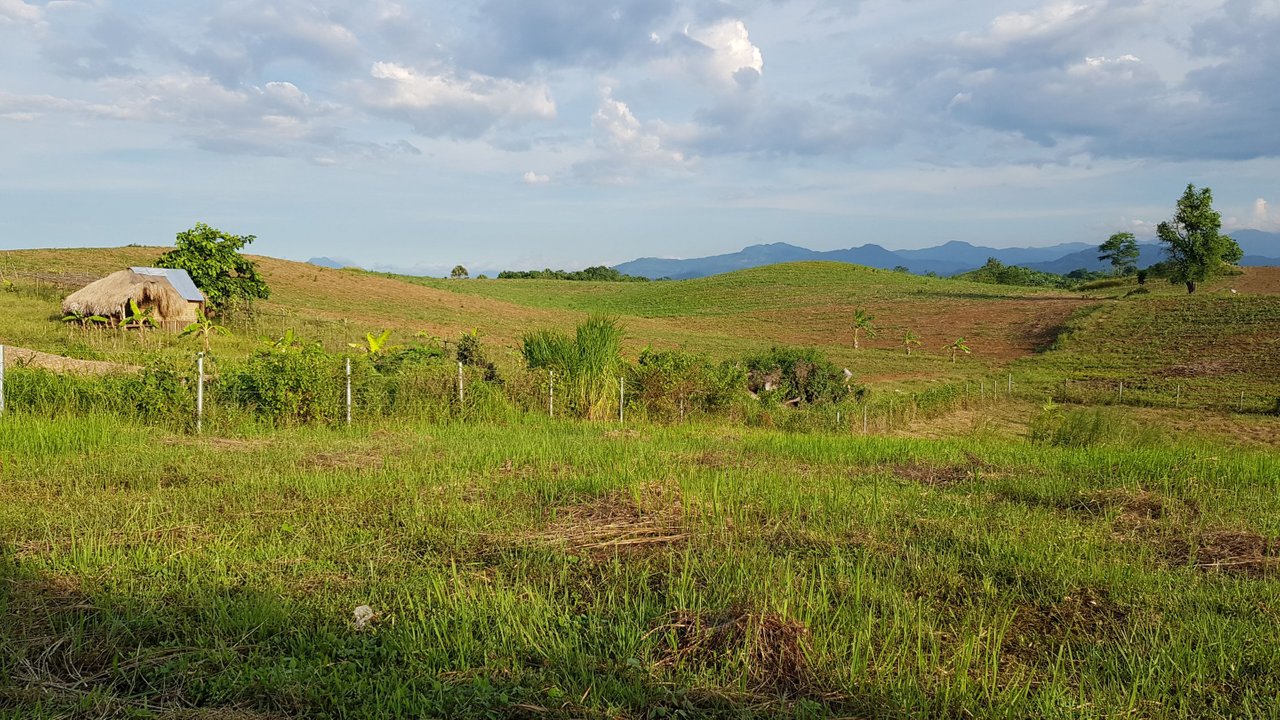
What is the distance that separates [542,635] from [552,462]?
4734mm

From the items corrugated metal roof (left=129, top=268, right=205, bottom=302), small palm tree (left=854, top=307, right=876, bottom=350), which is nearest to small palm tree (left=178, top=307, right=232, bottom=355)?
corrugated metal roof (left=129, top=268, right=205, bottom=302)

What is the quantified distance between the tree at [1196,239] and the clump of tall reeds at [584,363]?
61816 mm

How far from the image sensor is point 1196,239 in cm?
6128

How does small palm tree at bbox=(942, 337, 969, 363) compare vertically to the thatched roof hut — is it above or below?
below

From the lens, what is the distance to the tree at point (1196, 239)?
200ft

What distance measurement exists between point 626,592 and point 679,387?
38.1 ft

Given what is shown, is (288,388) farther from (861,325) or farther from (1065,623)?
(861,325)

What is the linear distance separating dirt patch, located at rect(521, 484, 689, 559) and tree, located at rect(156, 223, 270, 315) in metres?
28.0

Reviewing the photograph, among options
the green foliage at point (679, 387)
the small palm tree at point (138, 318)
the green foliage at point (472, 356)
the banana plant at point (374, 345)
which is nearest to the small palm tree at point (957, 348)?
the green foliage at point (679, 387)

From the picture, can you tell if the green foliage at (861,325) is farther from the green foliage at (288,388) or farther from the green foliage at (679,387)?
the green foliage at (288,388)

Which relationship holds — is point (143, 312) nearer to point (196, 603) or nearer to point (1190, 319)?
point (196, 603)

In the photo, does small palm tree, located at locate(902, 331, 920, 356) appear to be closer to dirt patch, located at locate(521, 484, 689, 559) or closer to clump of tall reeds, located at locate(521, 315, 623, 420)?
clump of tall reeds, located at locate(521, 315, 623, 420)

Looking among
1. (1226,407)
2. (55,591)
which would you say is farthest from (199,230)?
(1226,407)

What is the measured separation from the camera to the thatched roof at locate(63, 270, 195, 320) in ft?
85.9
